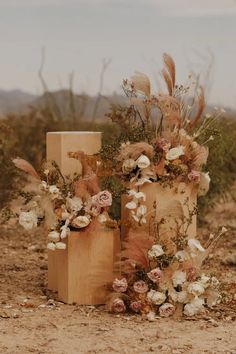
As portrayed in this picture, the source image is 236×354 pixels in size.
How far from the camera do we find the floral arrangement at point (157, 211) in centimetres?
602

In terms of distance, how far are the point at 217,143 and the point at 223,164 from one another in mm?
891

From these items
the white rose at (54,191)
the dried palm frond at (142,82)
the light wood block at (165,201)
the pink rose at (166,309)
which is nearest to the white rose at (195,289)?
the pink rose at (166,309)

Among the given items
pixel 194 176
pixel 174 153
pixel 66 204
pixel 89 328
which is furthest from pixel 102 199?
pixel 89 328

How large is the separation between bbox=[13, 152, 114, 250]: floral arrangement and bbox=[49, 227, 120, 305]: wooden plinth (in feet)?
0.29

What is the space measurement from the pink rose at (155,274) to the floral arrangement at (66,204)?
1.71ft

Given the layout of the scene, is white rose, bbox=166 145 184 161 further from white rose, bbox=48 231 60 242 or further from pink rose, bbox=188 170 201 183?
white rose, bbox=48 231 60 242

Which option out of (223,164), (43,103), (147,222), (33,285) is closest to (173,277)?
(147,222)

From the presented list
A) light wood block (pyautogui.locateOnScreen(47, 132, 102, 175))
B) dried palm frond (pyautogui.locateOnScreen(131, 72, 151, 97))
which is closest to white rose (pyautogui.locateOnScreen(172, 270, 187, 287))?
light wood block (pyautogui.locateOnScreen(47, 132, 102, 175))

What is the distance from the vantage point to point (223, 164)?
33.9 feet

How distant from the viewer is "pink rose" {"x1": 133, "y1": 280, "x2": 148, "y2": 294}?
6008 millimetres

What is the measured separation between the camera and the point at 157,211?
6.12 meters

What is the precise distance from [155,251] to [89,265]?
1.81 ft

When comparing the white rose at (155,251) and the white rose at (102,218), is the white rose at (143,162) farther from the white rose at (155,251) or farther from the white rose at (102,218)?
the white rose at (155,251)

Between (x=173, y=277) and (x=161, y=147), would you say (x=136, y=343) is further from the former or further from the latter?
(x=161, y=147)
